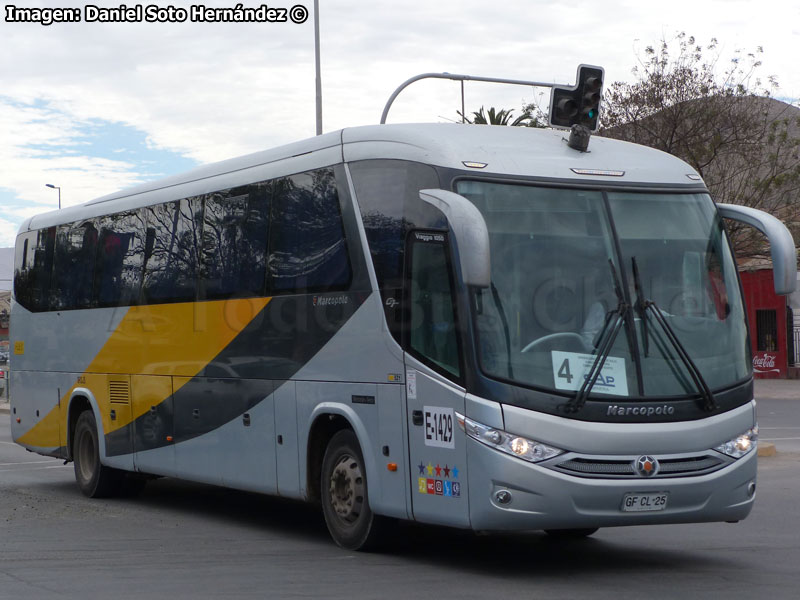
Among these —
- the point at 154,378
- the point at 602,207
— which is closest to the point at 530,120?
the point at 154,378

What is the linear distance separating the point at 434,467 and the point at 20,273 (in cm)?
1007

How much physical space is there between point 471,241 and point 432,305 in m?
0.97

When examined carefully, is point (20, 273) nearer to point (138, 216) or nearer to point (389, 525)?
point (138, 216)

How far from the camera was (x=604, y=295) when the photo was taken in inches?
355

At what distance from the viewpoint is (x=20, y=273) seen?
17.5m

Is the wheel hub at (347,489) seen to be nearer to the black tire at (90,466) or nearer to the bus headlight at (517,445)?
the bus headlight at (517,445)

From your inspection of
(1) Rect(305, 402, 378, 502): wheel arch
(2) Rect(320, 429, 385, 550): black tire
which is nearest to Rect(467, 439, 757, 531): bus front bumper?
(2) Rect(320, 429, 385, 550): black tire

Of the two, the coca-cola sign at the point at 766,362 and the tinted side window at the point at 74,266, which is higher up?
the tinted side window at the point at 74,266

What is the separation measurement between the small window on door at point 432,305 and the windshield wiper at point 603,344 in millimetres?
858

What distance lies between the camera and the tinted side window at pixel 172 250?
1307 centimetres

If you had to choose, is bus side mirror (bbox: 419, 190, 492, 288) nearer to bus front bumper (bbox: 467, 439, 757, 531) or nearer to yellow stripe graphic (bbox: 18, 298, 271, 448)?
bus front bumper (bbox: 467, 439, 757, 531)

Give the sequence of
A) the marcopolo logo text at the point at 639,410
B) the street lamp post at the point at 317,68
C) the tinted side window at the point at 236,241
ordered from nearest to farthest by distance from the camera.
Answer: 1. the marcopolo logo text at the point at 639,410
2. the tinted side window at the point at 236,241
3. the street lamp post at the point at 317,68

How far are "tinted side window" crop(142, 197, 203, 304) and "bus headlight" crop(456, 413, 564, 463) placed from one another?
5112mm

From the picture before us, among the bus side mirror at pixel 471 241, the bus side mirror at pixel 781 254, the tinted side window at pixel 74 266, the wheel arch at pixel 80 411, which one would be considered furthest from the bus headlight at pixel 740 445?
the tinted side window at pixel 74 266
